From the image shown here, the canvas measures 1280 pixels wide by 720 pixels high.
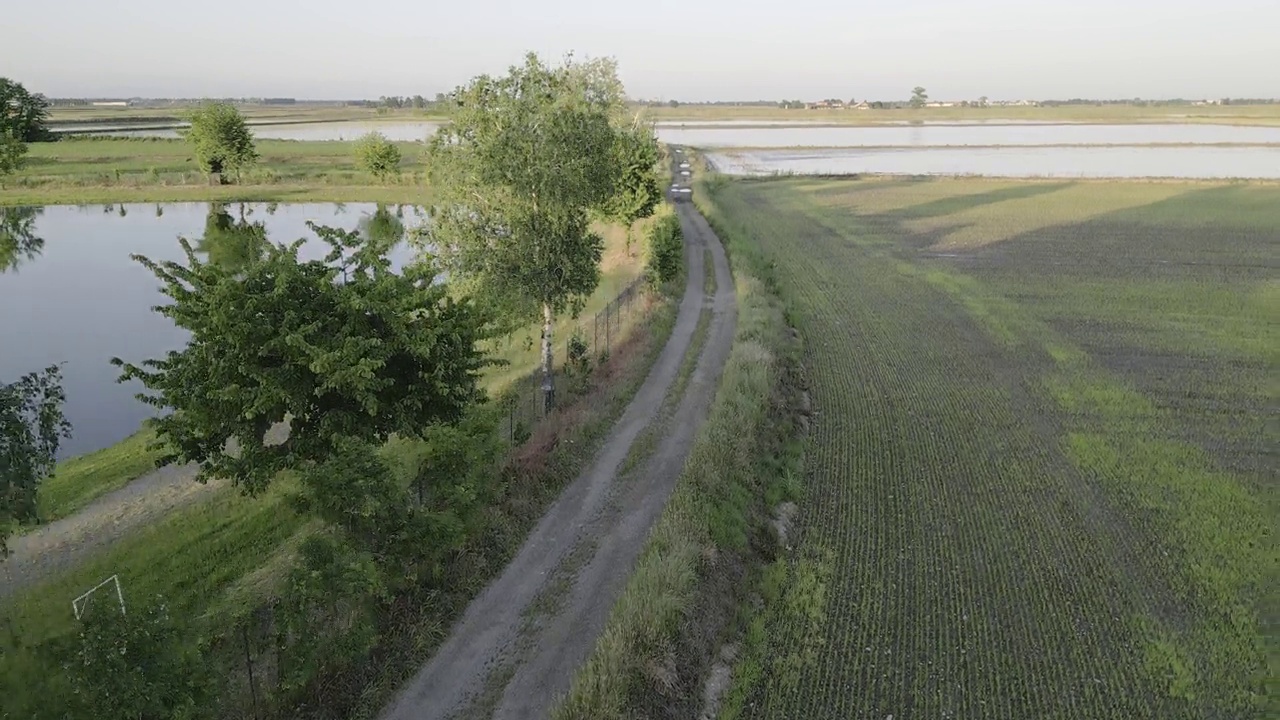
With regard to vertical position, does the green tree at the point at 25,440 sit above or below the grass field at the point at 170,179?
below

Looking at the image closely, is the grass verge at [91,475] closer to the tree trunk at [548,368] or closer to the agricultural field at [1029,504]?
the tree trunk at [548,368]

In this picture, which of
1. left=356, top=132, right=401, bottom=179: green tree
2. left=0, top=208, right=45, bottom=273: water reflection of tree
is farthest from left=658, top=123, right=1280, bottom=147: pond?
left=0, top=208, right=45, bottom=273: water reflection of tree

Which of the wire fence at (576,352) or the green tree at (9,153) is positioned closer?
the wire fence at (576,352)

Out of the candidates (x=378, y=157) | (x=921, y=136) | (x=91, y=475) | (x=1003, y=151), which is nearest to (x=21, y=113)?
(x=378, y=157)

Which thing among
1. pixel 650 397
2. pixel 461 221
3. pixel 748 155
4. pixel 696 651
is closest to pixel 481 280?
pixel 461 221

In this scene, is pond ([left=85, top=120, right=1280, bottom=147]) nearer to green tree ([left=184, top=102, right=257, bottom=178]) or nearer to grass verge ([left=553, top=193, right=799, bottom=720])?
green tree ([left=184, top=102, right=257, bottom=178])

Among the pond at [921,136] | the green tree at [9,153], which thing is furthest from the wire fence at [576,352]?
the pond at [921,136]
